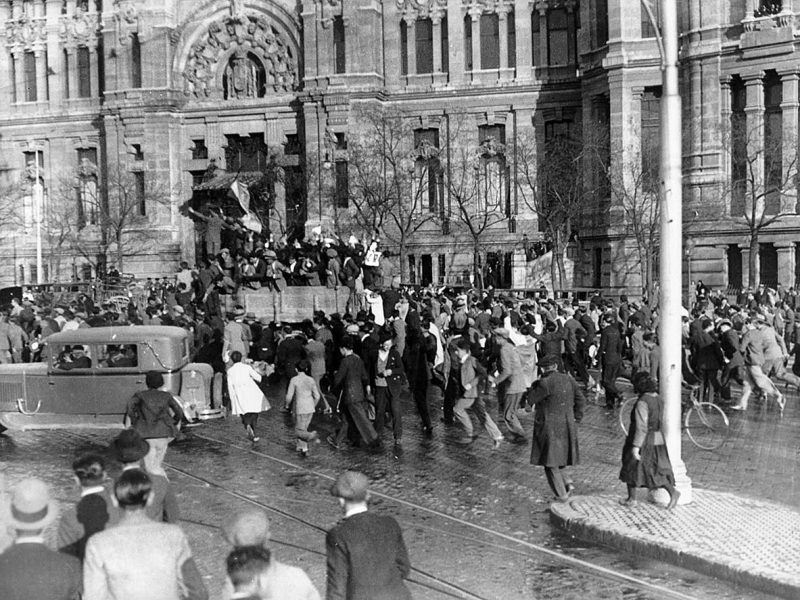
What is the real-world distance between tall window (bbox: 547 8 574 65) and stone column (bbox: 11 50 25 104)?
30.9 metres

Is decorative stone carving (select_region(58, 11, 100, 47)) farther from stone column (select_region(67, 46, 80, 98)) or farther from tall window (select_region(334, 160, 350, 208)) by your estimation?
tall window (select_region(334, 160, 350, 208))

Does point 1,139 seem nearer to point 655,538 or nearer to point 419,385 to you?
point 419,385

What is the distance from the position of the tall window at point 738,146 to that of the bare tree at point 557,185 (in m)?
6.47

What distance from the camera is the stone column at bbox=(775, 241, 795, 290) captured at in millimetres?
39125

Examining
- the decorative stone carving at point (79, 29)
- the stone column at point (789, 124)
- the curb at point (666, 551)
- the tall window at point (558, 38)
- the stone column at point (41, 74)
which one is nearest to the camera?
the curb at point (666, 551)

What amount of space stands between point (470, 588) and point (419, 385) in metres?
8.16

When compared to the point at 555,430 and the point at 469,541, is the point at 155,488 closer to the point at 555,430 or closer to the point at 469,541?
the point at 469,541

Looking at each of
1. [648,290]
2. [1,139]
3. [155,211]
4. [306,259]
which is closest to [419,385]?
[306,259]

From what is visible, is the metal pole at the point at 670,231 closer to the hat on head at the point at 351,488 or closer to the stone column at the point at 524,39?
the hat on head at the point at 351,488

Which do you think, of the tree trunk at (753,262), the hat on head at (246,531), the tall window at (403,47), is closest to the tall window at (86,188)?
the tall window at (403,47)

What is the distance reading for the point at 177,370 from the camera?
16.3 m

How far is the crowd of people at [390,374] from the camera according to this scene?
5.60 m

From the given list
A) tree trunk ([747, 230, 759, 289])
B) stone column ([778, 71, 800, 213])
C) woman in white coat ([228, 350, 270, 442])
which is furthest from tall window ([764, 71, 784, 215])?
woman in white coat ([228, 350, 270, 442])

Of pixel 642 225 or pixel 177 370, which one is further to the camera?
pixel 642 225
